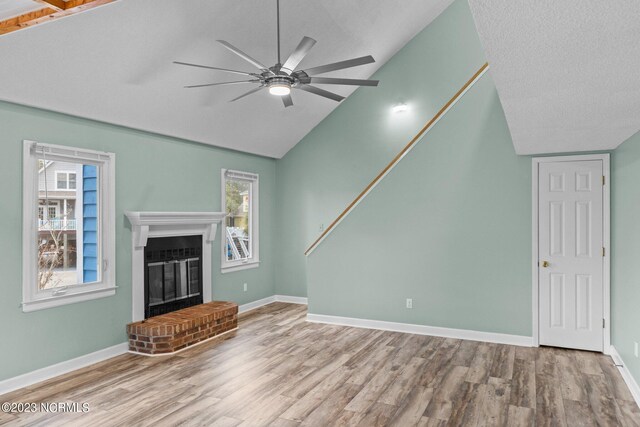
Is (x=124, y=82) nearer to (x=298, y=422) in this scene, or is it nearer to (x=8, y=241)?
(x=8, y=241)

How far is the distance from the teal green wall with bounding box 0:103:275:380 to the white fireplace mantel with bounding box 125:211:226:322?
0.29 feet

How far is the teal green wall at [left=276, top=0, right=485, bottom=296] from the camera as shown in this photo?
6.20 m

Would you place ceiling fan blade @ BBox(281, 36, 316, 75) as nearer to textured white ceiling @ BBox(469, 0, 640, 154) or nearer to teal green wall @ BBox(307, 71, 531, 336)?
textured white ceiling @ BBox(469, 0, 640, 154)

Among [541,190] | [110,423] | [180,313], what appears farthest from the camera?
[180,313]

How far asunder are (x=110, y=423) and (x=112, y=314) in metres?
1.72

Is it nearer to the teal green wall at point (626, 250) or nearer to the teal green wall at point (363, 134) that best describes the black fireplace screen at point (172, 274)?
the teal green wall at point (363, 134)

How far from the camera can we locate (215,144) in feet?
19.1

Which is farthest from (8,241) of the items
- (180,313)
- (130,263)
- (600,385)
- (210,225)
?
(600,385)

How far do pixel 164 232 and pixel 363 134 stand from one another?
3.39 m

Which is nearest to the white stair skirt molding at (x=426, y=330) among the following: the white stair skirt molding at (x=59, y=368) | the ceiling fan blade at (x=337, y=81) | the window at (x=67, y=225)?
the white stair skirt molding at (x=59, y=368)

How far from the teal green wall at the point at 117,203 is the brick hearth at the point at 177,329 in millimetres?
247

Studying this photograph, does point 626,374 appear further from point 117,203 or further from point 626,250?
point 117,203

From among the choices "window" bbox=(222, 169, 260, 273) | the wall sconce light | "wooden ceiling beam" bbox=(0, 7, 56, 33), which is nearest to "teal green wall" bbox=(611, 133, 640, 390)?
the wall sconce light

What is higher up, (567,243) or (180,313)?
(567,243)
